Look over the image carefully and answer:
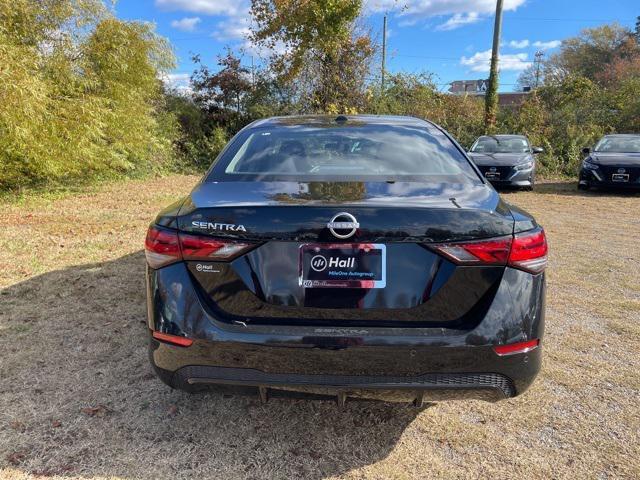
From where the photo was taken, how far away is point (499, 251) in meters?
1.86

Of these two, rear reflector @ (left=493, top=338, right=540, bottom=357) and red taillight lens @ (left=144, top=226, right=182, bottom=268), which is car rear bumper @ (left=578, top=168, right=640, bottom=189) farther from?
red taillight lens @ (left=144, top=226, right=182, bottom=268)

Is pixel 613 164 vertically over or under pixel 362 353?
under

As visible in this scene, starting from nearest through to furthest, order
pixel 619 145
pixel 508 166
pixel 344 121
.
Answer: pixel 344 121 → pixel 508 166 → pixel 619 145

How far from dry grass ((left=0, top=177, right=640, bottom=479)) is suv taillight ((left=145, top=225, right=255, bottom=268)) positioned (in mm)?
917

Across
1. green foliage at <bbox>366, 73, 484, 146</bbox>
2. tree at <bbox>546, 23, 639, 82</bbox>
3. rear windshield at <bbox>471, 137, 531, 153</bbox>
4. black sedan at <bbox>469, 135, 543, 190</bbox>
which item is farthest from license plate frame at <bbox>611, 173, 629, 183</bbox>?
tree at <bbox>546, 23, 639, 82</bbox>

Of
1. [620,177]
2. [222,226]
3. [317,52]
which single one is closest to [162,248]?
[222,226]

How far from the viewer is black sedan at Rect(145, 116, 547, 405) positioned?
1836 millimetres

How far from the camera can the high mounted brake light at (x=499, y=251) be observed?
184cm

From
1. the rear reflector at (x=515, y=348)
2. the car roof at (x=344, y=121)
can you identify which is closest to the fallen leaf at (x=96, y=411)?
the car roof at (x=344, y=121)

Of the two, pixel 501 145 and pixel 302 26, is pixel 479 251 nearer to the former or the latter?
pixel 501 145

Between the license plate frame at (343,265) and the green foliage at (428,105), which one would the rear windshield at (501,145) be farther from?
the license plate frame at (343,265)

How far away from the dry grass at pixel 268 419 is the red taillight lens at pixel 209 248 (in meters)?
0.94

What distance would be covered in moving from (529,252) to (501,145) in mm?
11796

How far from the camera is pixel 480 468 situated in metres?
2.15
